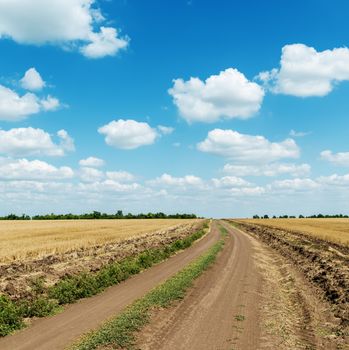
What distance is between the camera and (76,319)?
13352 mm

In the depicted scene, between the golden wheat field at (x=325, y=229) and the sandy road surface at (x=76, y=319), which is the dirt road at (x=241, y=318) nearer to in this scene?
the sandy road surface at (x=76, y=319)

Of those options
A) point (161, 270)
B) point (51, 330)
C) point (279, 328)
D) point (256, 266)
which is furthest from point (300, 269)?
point (51, 330)

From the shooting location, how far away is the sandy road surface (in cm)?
1088

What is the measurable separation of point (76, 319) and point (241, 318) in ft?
17.0

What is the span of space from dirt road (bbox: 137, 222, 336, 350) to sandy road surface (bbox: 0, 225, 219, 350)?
189cm

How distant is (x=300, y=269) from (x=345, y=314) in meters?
11.6

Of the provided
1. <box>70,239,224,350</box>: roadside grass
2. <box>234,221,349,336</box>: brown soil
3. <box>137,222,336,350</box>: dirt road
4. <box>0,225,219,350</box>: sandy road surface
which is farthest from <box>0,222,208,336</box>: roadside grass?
<box>234,221,349,336</box>: brown soil

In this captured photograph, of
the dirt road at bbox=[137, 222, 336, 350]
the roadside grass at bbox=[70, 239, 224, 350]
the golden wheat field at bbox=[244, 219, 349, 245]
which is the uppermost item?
the golden wheat field at bbox=[244, 219, 349, 245]

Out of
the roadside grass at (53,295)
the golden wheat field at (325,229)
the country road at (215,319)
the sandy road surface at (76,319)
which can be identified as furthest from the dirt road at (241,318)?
the golden wheat field at (325,229)

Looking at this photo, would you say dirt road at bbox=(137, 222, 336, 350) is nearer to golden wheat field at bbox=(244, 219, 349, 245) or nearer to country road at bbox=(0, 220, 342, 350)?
country road at bbox=(0, 220, 342, 350)

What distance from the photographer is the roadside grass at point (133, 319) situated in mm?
10547

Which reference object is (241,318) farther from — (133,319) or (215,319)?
(133,319)

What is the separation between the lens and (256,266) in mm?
26453

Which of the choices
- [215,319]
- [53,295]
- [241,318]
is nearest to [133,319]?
[215,319]
